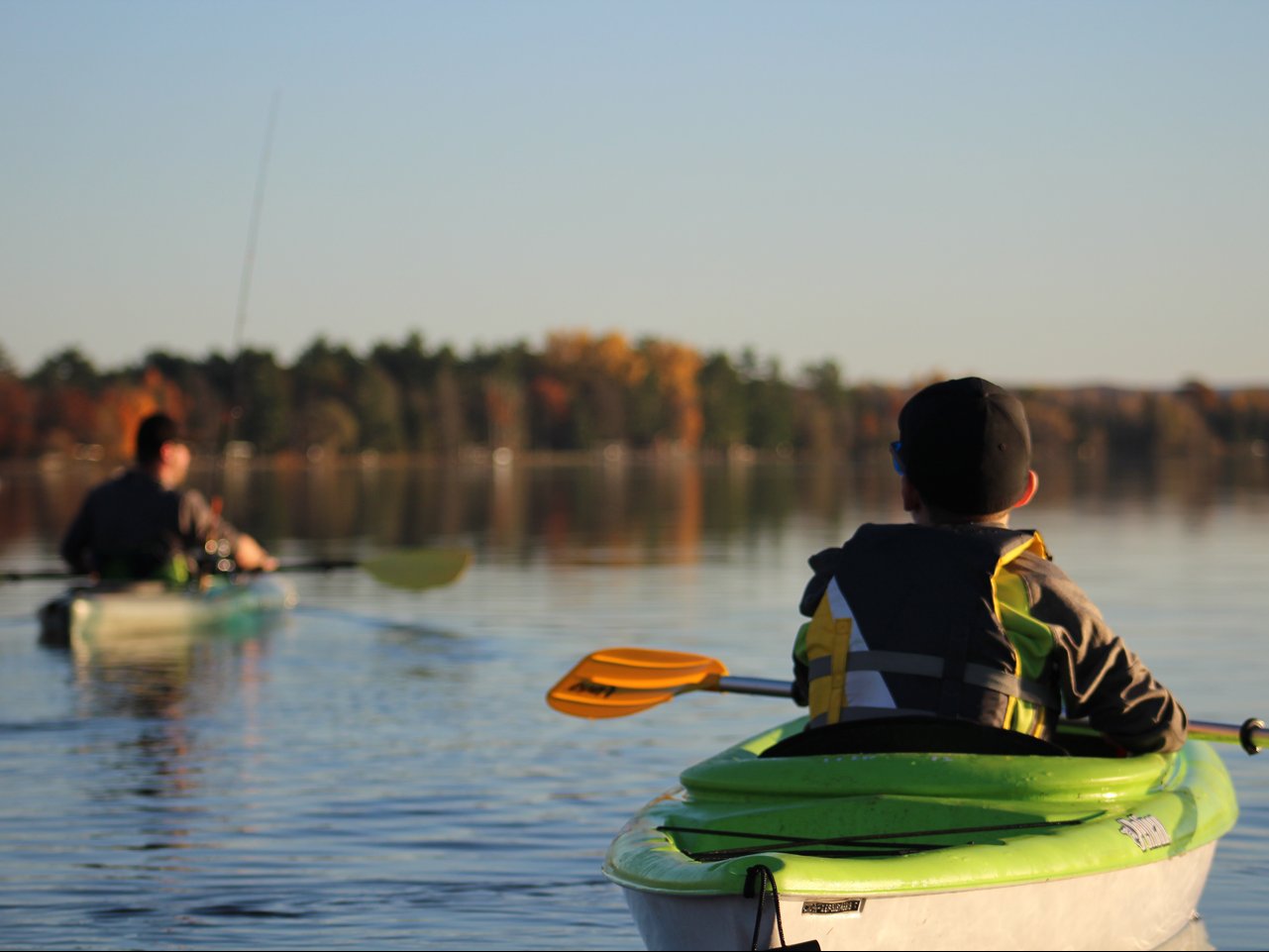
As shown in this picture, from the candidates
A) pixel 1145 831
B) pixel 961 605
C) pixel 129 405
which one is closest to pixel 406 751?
pixel 1145 831

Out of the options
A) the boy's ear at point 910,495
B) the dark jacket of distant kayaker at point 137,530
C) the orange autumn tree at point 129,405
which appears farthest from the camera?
the orange autumn tree at point 129,405

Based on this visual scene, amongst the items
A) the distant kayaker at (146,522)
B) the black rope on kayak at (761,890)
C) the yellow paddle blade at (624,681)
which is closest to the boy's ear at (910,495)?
the black rope on kayak at (761,890)

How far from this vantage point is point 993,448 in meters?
4.93

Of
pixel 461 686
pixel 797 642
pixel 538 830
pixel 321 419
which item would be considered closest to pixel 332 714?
pixel 461 686

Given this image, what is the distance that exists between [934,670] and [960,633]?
5.3 inches

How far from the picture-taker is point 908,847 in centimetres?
485

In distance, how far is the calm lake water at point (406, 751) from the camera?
6.55m

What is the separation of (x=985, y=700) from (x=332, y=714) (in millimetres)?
6999

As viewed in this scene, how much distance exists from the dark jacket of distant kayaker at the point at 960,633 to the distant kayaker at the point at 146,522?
10142mm

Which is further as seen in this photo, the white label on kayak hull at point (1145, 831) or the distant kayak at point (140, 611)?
the distant kayak at point (140, 611)

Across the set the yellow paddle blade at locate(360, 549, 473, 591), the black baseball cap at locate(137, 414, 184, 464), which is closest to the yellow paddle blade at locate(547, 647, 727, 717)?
the black baseball cap at locate(137, 414, 184, 464)

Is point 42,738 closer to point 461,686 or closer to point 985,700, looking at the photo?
point 461,686

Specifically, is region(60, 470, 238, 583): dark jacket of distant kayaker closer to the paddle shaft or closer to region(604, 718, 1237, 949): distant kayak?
the paddle shaft

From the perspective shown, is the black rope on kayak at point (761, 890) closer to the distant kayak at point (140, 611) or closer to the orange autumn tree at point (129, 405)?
the distant kayak at point (140, 611)
